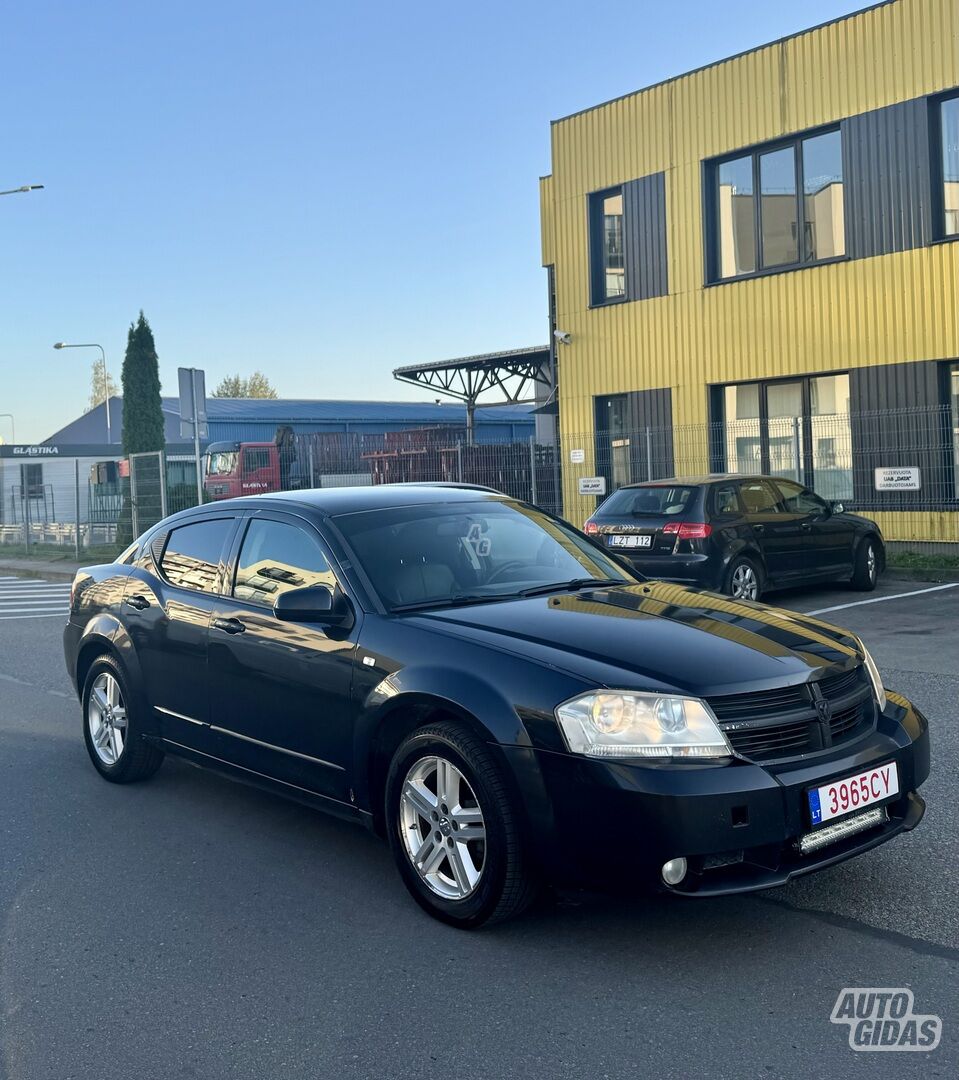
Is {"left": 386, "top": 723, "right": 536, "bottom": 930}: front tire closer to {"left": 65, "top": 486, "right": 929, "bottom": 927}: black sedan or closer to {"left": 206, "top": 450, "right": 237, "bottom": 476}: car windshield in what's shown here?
{"left": 65, "top": 486, "right": 929, "bottom": 927}: black sedan

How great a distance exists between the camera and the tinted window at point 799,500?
13.5 metres

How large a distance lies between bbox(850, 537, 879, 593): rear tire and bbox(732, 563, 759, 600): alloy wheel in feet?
6.31

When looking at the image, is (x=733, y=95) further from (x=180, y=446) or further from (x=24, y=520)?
(x=180, y=446)

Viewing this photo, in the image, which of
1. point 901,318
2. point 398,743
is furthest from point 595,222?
point 398,743

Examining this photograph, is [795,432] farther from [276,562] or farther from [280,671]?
[280,671]

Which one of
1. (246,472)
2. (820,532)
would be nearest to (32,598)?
(820,532)

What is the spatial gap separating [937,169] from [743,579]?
313 inches

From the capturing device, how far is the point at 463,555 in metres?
5.28

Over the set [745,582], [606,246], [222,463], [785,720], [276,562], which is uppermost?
[606,246]

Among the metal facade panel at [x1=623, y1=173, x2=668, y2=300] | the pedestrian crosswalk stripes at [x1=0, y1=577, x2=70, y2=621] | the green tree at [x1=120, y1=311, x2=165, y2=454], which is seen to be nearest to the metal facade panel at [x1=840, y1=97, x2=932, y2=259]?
the metal facade panel at [x1=623, y1=173, x2=668, y2=300]

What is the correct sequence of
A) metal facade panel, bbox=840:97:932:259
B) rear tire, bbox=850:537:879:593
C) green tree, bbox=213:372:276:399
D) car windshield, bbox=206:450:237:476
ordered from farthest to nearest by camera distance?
green tree, bbox=213:372:276:399 → car windshield, bbox=206:450:237:476 → metal facade panel, bbox=840:97:932:259 → rear tire, bbox=850:537:879:593

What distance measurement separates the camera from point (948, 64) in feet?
54.9

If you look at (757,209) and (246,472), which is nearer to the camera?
(757,209)

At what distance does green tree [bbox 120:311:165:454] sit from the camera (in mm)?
29312
